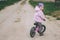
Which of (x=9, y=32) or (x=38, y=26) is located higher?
(x=38, y=26)

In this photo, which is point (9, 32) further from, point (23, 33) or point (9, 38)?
point (9, 38)

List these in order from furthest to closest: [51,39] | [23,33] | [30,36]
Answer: [23,33]
[30,36]
[51,39]

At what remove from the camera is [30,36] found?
39.4 ft

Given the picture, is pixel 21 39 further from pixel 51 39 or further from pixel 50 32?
pixel 50 32

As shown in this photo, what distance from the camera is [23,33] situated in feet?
42.9

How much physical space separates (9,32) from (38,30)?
218 centimetres

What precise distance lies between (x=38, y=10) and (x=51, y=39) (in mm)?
1565

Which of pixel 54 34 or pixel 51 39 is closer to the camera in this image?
pixel 51 39

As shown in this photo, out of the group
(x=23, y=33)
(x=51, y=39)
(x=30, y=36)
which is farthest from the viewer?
(x=23, y=33)

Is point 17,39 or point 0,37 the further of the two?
point 0,37

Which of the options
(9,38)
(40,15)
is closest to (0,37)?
(9,38)

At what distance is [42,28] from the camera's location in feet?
39.9

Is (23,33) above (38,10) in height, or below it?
below

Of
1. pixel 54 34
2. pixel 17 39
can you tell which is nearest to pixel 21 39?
pixel 17 39
